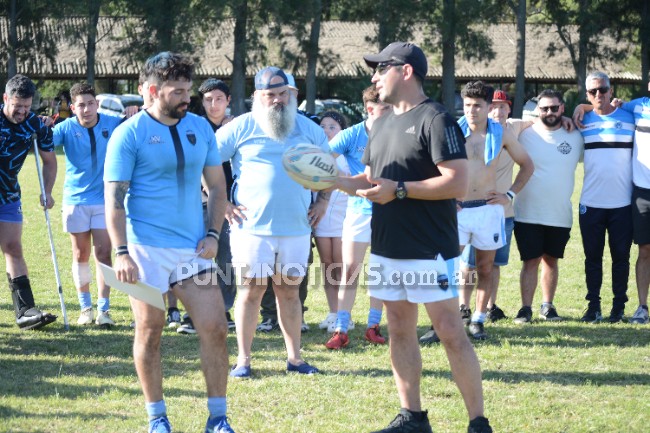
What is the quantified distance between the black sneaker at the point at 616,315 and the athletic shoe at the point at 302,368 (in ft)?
11.5

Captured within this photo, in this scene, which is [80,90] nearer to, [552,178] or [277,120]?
[277,120]

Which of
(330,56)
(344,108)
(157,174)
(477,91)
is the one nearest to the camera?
(157,174)

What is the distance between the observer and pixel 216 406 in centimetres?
518

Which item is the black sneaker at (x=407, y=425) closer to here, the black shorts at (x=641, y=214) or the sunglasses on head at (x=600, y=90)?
the black shorts at (x=641, y=214)

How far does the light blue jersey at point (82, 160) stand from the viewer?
821cm

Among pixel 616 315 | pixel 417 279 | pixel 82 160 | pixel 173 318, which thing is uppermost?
pixel 82 160

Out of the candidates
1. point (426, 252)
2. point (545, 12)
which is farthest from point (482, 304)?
point (545, 12)

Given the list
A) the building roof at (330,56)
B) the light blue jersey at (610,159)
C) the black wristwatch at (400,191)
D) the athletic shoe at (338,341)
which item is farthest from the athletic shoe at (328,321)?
the building roof at (330,56)

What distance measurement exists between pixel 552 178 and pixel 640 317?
161 cm

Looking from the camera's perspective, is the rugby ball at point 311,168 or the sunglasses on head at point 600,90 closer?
the rugby ball at point 311,168

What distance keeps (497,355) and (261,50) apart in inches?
1330

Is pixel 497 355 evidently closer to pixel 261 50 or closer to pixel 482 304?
pixel 482 304

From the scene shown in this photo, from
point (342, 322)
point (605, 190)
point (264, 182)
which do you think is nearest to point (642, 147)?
point (605, 190)

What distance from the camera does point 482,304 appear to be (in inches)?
317
